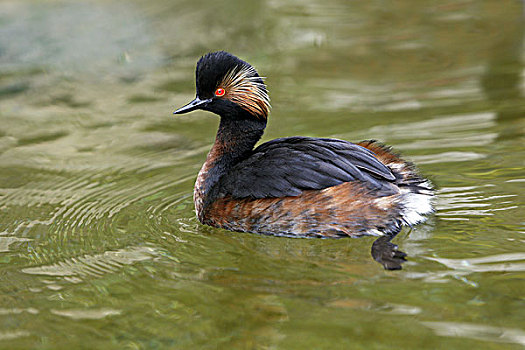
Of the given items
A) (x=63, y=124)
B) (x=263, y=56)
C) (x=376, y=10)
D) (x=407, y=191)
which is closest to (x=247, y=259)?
(x=407, y=191)

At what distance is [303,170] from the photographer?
4.72 m

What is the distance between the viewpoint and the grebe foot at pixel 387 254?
4.09 m

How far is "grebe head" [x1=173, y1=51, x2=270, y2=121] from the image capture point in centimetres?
503

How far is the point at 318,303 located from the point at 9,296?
1.88 m

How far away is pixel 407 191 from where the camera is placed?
15.5 ft

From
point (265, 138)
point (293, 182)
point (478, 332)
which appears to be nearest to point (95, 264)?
point (293, 182)

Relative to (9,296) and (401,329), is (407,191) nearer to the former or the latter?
(401,329)

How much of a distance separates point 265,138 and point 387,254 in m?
2.83

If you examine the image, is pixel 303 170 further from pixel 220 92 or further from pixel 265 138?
pixel 265 138

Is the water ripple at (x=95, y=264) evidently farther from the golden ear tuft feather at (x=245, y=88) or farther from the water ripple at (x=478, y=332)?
the water ripple at (x=478, y=332)

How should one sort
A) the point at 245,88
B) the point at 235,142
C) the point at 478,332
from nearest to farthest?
the point at 478,332, the point at 245,88, the point at 235,142

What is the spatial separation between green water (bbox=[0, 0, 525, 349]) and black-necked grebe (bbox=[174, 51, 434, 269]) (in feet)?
0.42

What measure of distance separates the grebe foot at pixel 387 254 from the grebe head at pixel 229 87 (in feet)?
4.58

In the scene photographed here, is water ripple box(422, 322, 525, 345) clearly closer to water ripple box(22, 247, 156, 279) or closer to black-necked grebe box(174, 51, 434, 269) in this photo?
black-necked grebe box(174, 51, 434, 269)
